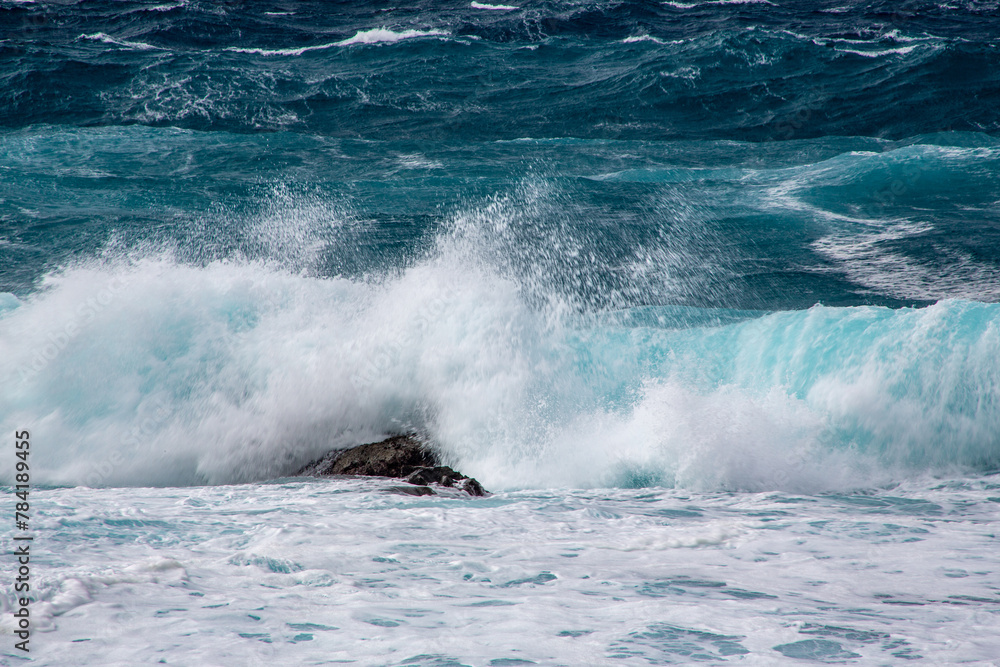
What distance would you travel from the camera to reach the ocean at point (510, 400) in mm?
2684

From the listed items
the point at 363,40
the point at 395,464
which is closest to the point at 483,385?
the point at 395,464

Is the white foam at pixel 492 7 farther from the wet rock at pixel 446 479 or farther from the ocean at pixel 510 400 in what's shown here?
the wet rock at pixel 446 479

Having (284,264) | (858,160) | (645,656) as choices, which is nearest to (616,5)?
(858,160)

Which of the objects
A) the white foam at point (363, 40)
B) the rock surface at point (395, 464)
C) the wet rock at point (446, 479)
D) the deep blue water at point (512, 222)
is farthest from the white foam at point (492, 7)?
the wet rock at point (446, 479)

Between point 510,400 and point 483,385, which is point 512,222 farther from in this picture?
point 510,400

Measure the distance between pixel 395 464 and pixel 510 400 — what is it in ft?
3.08

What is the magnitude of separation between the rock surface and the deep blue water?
187mm

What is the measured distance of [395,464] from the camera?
4.82 meters

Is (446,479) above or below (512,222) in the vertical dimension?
below

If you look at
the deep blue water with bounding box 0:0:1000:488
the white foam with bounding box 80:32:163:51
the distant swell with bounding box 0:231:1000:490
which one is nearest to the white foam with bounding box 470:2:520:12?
the deep blue water with bounding box 0:0:1000:488

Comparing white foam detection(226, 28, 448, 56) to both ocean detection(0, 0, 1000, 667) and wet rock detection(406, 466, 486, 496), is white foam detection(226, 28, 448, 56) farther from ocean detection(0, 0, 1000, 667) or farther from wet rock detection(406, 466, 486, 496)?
wet rock detection(406, 466, 486, 496)

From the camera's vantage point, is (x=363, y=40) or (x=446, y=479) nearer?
(x=446, y=479)

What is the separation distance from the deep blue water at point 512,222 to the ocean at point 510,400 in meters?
0.04

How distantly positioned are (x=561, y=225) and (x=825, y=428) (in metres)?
5.58
